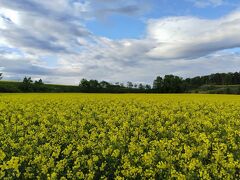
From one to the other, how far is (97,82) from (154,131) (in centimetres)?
8230

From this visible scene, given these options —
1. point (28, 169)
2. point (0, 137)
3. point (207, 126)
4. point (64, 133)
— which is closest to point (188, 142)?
point (207, 126)

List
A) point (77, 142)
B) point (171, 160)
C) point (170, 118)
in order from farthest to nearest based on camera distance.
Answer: point (170, 118)
point (77, 142)
point (171, 160)

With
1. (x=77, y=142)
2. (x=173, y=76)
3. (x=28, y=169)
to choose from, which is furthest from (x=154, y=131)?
(x=173, y=76)

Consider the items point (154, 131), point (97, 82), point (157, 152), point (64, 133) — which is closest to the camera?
point (157, 152)

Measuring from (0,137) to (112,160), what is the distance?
17.4 ft

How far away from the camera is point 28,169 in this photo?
9.12 meters

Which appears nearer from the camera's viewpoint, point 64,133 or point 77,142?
point 77,142

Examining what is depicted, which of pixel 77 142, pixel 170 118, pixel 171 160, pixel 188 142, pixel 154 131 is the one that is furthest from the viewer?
pixel 170 118

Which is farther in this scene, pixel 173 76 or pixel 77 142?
pixel 173 76

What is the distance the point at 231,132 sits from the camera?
1423 cm

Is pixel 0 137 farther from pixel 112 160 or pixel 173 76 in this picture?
pixel 173 76

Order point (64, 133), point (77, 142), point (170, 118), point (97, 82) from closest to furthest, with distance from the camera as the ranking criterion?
point (77, 142) < point (64, 133) < point (170, 118) < point (97, 82)

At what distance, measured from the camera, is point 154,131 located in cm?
1469

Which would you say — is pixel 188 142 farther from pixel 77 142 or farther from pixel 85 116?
pixel 85 116
